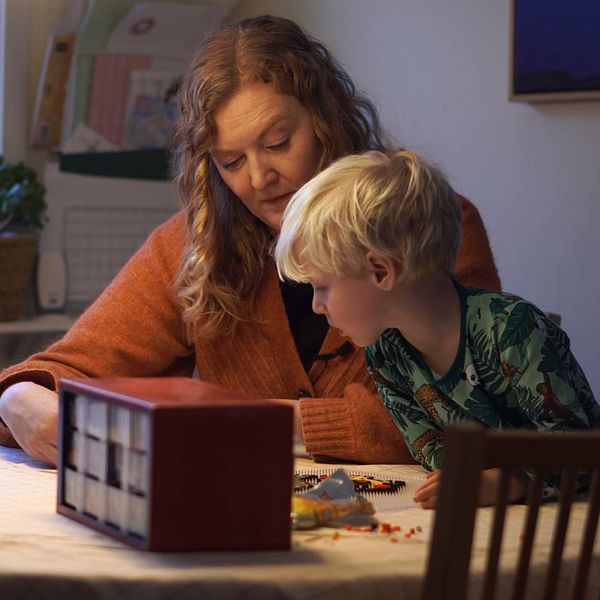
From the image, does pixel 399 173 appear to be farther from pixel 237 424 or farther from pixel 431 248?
pixel 237 424

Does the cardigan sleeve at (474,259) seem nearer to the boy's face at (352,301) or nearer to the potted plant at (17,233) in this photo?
the boy's face at (352,301)

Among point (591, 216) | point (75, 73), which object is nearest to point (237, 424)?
point (591, 216)

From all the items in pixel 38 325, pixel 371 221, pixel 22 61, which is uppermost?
pixel 22 61

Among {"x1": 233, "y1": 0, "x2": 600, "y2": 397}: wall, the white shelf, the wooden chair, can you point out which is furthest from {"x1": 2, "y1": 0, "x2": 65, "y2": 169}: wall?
the wooden chair

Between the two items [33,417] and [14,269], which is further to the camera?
[14,269]

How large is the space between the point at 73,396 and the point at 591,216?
1.65 meters

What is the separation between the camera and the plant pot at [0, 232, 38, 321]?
358 centimetres

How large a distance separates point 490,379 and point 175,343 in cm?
65

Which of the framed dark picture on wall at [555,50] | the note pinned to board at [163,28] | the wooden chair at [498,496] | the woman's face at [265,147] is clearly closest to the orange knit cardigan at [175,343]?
the woman's face at [265,147]

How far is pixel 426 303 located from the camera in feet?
4.94

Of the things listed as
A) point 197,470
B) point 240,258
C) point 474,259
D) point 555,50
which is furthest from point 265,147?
point 555,50

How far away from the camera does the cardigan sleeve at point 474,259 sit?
1.83 meters

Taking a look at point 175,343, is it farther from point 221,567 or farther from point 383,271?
point 221,567

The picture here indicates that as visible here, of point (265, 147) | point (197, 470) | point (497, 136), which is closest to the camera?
point (197, 470)
